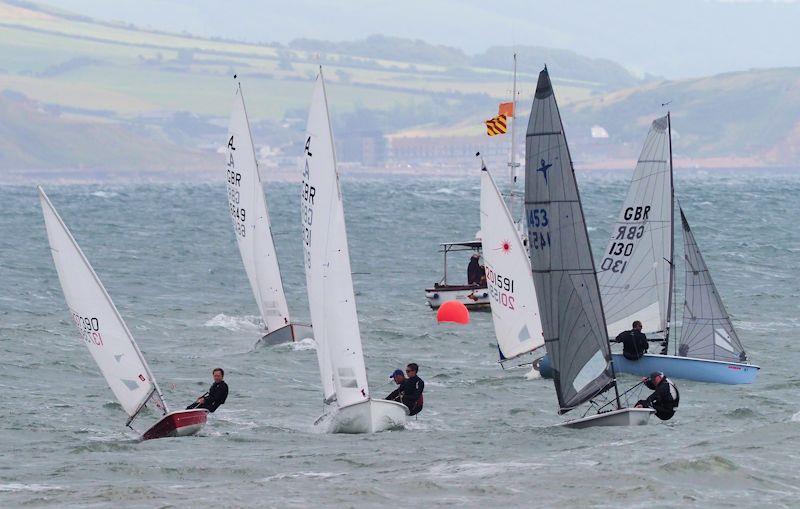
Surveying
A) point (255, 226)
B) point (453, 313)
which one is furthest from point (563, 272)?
point (453, 313)

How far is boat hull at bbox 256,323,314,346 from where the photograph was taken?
112ft

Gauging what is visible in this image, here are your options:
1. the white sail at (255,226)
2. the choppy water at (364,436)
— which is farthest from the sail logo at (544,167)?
the white sail at (255,226)

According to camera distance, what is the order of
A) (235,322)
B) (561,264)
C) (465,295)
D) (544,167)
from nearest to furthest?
(544,167), (561,264), (235,322), (465,295)

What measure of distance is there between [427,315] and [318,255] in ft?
60.1

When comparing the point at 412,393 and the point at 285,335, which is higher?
the point at 412,393

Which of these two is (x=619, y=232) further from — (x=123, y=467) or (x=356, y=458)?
(x=123, y=467)

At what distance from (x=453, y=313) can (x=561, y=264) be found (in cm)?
1659

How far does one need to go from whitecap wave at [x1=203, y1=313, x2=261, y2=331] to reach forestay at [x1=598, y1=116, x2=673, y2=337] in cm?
1133

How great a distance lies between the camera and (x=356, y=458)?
21.2 metres

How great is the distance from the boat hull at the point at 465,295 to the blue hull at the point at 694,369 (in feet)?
39.3

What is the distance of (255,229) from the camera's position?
34875 millimetres

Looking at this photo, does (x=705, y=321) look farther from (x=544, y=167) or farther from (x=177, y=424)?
(x=177, y=424)

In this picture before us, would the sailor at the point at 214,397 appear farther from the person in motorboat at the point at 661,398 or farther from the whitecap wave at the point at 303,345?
the whitecap wave at the point at 303,345

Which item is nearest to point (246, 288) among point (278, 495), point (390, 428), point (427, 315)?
point (427, 315)
